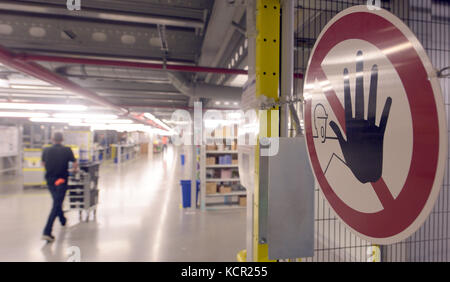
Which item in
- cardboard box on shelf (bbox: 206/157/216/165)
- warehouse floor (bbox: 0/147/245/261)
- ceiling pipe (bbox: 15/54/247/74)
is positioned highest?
ceiling pipe (bbox: 15/54/247/74)

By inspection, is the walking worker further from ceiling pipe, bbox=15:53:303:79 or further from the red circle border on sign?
the red circle border on sign

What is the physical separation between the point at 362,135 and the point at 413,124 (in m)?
0.13

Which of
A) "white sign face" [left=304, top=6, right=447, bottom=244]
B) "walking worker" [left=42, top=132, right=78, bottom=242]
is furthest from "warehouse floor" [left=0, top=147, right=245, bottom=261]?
"white sign face" [left=304, top=6, right=447, bottom=244]

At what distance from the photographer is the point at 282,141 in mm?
1321

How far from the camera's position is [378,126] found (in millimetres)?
505

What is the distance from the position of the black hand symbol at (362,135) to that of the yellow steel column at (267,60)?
853mm

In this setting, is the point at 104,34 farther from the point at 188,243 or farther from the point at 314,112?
the point at 188,243

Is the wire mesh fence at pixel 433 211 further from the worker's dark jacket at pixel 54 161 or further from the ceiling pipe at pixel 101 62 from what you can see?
the worker's dark jacket at pixel 54 161

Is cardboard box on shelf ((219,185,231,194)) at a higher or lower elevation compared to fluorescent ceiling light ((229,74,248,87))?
lower

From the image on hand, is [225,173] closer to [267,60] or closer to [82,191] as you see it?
[82,191]

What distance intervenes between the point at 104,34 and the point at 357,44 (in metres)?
3.09

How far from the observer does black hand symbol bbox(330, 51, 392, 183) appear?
0.51 meters
